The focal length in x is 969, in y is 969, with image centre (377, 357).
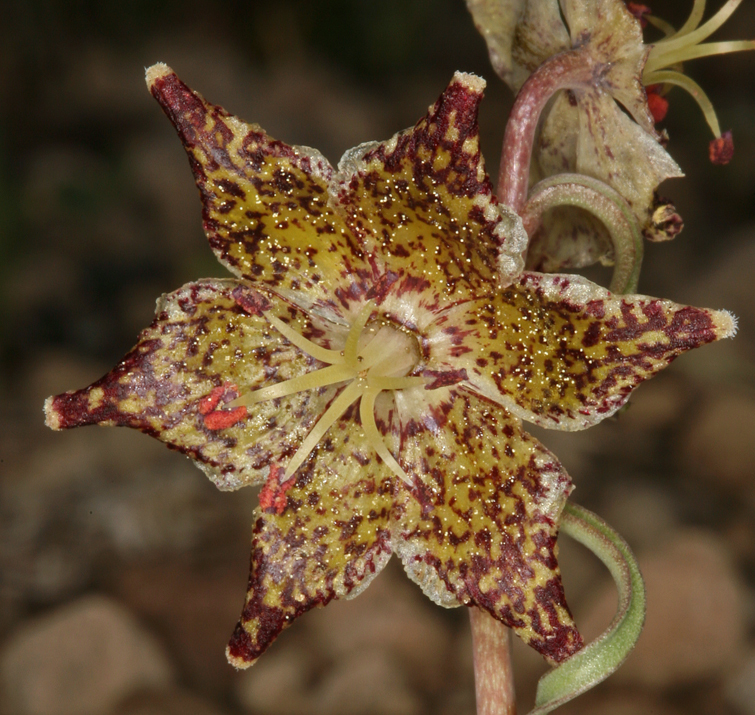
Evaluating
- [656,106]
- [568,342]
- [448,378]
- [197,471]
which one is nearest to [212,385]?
[448,378]

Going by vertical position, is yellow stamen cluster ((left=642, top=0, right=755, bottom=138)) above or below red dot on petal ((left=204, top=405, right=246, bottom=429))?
above

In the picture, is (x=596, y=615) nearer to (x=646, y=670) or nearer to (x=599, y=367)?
(x=646, y=670)

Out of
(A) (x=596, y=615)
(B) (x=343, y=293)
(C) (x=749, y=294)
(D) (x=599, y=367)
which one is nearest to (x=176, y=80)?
(B) (x=343, y=293)

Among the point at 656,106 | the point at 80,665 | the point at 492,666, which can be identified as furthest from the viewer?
the point at 80,665

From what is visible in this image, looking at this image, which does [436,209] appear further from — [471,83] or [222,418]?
[222,418]

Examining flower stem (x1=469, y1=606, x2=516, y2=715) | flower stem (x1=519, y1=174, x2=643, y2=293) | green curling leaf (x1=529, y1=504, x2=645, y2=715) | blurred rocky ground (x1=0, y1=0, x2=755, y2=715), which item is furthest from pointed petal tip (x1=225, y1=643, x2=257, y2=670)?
blurred rocky ground (x1=0, y1=0, x2=755, y2=715)

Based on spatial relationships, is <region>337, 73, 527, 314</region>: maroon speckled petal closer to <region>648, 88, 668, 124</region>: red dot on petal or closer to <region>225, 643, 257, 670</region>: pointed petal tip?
<region>648, 88, 668, 124</region>: red dot on petal
